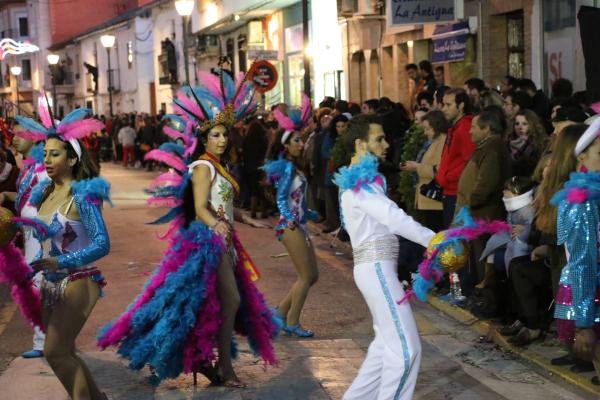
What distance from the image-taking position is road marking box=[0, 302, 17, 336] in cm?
1084

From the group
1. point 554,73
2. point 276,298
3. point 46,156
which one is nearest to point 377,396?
point 46,156

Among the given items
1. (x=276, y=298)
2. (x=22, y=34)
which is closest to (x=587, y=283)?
(x=276, y=298)

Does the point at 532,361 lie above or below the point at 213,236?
below

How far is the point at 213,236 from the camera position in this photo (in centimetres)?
783

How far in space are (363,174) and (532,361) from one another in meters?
2.98

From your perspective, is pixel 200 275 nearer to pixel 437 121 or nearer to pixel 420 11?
pixel 437 121

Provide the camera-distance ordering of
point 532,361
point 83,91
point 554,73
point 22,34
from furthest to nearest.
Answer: point 22,34 < point 83,91 < point 554,73 < point 532,361

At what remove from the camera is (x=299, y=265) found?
9.80 metres

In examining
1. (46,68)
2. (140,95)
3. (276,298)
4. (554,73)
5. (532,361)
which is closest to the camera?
(532,361)

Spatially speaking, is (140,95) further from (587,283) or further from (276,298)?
(587,283)

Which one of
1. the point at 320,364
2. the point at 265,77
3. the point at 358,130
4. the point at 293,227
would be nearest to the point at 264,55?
the point at 265,77

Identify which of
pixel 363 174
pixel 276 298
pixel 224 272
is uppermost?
pixel 363 174

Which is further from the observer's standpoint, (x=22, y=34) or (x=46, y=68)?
(x=22, y=34)

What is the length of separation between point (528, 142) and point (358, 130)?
4.48m
